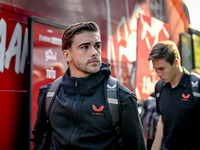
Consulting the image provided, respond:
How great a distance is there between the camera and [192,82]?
245cm

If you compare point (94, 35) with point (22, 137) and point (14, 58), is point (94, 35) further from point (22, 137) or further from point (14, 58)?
point (22, 137)

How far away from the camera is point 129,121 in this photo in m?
1.58

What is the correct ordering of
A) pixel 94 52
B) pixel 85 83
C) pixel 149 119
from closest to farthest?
pixel 85 83 → pixel 94 52 → pixel 149 119

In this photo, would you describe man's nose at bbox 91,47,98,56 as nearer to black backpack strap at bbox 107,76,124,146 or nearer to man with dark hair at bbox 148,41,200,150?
black backpack strap at bbox 107,76,124,146

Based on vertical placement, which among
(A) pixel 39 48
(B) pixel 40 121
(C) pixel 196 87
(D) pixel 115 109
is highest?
(A) pixel 39 48

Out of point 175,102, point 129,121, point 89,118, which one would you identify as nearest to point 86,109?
point 89,118

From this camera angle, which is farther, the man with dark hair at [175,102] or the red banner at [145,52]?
the red banner at [145,52]

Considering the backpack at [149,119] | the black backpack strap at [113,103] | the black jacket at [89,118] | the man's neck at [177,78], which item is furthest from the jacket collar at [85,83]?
the backpack at [149,119]

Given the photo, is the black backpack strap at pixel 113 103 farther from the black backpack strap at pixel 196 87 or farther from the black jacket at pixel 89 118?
the black backpack strap at pixel 196 87

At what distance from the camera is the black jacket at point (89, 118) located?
5.07 feet

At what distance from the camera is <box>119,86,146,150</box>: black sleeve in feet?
5.16

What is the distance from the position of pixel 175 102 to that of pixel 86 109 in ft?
4.24

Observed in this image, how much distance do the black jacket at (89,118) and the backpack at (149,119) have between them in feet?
8.93

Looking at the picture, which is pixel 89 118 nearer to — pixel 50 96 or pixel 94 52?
pixel 50 96
